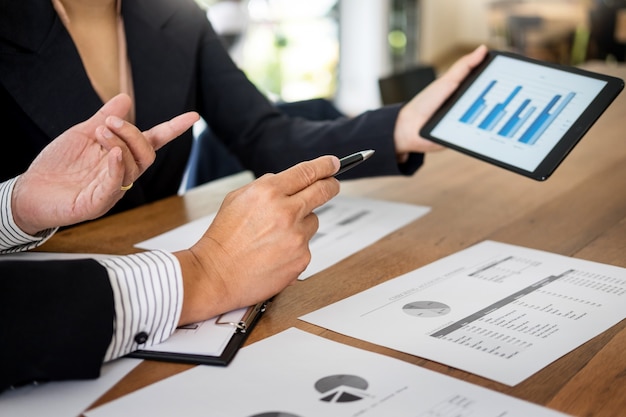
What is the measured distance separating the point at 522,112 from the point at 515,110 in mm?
14

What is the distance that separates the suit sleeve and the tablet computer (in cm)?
66

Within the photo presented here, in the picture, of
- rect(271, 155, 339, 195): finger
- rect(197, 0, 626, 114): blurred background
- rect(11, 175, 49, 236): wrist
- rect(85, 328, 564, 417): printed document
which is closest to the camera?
rect(85, 328, 564, 417): printed document

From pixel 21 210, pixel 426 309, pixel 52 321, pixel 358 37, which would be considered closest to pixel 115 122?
pixel 21 210

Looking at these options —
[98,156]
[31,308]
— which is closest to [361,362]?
[31,308]

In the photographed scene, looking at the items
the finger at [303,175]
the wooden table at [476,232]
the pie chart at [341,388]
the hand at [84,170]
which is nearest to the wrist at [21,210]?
the hand at [84,170]

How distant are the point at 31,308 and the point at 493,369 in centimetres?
48

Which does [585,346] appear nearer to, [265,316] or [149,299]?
[265,316]

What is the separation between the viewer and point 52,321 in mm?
767

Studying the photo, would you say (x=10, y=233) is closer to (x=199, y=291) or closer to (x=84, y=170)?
(x=84, y=170)

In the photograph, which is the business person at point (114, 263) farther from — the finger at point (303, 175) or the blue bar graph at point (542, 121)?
the blue bar graph at point (542, 121)

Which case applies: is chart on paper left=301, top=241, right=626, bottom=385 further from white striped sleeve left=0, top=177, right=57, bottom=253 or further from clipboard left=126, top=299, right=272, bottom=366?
white striped sleeve left=0, top=177, right=57, bottom=253

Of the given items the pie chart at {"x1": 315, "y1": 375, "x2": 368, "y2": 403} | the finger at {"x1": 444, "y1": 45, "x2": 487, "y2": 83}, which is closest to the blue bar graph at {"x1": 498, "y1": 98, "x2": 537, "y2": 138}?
the finger at {"x1": 444, "y1": 45, "x2": 487, "y2": 83}

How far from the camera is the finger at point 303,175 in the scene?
909mm

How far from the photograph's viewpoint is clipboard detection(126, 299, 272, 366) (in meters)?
0.80
